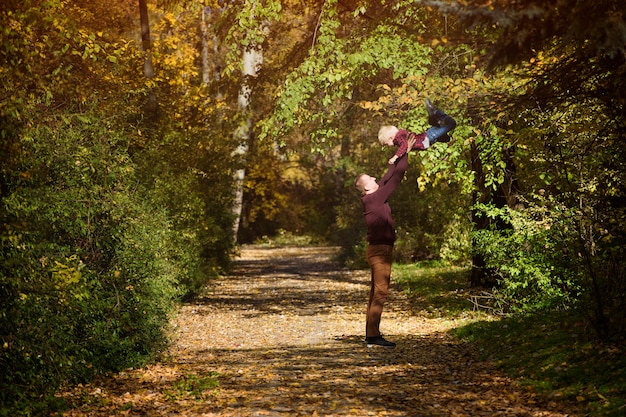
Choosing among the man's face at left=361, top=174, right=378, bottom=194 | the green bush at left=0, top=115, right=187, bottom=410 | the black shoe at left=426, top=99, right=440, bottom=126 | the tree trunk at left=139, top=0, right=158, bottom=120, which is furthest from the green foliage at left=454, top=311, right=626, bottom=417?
the tree trunk at left=139, top=0, right=158, bottom=120

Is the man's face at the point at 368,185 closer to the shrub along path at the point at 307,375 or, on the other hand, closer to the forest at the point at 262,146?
the forest at the point at 262,146

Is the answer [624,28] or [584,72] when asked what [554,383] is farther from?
[624,28]

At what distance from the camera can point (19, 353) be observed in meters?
7.05

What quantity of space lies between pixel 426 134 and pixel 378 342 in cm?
286

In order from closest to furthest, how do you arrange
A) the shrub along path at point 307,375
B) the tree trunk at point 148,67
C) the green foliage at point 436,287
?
the shrub along path at point 307,375, the green foliage at point 436,287, the tree trunk at point 148,67

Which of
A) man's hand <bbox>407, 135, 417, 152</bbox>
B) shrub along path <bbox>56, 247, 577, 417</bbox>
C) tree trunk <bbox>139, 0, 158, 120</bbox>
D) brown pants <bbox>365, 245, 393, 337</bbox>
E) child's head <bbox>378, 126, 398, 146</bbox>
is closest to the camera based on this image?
shrub along path <bbox>56, 247, 577, 417</bbox>

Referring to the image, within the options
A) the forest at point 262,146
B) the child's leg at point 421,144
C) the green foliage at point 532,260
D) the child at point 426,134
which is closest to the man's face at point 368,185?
the child at point 426,134

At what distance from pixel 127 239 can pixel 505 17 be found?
207 inches

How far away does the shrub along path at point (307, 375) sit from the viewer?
7.59 m

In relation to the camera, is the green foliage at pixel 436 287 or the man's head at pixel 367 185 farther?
the green foliage at pixel 436 287

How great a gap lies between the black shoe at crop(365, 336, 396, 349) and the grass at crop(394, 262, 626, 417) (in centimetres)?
109

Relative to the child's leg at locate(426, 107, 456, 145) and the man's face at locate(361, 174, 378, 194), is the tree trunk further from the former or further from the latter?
the child's leg at locate(426, 107, 456, 145)

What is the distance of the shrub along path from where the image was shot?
7594 millimetres

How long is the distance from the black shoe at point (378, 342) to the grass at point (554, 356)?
3.57ft
